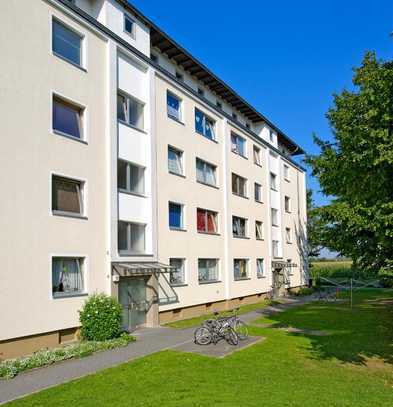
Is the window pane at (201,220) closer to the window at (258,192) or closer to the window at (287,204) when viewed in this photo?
the window at (258,192)

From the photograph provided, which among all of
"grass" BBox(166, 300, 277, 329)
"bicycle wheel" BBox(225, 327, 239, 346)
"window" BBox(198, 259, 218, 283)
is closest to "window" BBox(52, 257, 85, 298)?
"bicycle wheel" BBox(225, 327, 239, 346)

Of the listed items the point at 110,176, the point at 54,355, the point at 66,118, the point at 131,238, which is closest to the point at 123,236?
the point at 131,238

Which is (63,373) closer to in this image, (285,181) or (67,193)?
(67,193)

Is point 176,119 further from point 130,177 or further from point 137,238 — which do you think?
point 137,238

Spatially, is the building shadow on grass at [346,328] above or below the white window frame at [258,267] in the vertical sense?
→ below

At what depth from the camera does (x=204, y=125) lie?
26703mm

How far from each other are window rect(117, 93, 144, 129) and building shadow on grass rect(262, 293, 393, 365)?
1085 centimetres

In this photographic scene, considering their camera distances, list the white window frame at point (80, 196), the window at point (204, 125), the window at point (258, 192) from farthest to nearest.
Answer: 1. the window at point (258, 192)
2. the window at point (204, 125)
3. the white window frame at point (80, 196)

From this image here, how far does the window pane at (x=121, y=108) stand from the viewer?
63.0 ft

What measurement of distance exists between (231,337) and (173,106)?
A: 1268cm

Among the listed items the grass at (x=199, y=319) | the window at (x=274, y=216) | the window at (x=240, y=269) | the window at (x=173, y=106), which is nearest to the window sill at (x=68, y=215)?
the grass at (x=199, y=319)

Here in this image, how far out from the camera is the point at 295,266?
41.2 meters

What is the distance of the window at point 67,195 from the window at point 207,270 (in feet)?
33.1

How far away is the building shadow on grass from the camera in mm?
14477
